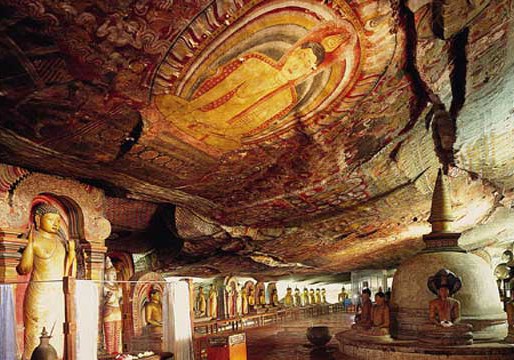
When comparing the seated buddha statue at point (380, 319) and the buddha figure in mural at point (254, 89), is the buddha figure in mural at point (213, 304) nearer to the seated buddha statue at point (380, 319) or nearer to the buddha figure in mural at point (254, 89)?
the seated buddha statue at point (380, 319)

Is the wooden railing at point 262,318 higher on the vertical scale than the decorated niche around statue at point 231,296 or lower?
lower

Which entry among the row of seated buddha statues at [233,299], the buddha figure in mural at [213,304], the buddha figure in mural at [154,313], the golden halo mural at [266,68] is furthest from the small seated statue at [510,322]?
the buddha figure in mural at [213,304]

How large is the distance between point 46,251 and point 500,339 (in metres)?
7.64

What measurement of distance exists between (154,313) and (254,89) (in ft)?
21.6

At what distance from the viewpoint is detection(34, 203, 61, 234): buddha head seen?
673cm

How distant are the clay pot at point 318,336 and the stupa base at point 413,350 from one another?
1.66 m

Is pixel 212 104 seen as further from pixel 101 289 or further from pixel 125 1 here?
pixel 101 289

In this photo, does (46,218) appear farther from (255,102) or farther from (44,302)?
(255,102)

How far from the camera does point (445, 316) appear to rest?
7777mm

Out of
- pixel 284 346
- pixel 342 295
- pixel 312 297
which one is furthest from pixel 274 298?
pixel 284 346

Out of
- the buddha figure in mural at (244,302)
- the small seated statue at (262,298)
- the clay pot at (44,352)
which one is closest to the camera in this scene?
the clay pot at (44,352)

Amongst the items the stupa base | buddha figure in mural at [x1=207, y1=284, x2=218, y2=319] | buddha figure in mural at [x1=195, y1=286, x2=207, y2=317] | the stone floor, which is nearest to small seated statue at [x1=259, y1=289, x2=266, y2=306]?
buddha figure in mural at [x1=207, y1=284, x2=218, y2=319]

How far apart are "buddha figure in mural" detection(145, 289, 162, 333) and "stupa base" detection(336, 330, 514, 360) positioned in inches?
157

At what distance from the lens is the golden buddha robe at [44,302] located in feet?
20.7
